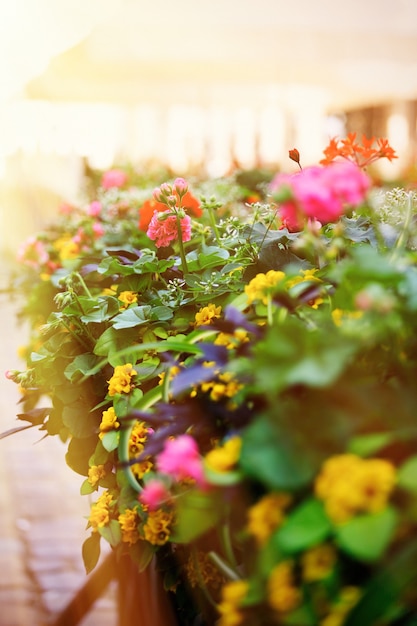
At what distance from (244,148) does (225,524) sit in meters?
11.2

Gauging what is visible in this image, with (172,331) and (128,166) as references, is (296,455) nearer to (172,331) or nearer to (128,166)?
(172,331)

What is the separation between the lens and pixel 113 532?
2.52ft

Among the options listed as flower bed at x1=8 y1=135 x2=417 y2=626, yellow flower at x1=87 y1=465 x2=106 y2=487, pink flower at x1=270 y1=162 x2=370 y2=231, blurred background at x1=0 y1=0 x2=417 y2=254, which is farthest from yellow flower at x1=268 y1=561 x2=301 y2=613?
blurred background at x1=0 y1=0 x2=417 y2=254

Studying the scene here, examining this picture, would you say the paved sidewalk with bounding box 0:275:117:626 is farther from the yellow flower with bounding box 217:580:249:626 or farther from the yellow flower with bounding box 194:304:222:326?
the yellow flower with bounding box 217:580:249:626

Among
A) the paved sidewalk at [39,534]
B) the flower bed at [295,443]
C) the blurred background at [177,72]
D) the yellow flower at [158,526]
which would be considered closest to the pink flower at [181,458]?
the flower bed at [295,443]

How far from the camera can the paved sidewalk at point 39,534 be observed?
2.16 metres

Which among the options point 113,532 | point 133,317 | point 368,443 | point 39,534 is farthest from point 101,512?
point 39,534

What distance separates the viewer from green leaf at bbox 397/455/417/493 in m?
0.40

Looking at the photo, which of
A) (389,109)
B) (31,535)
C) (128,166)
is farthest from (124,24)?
(389,109)

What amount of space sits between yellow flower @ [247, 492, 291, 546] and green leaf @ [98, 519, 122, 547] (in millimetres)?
374

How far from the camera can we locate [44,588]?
225 cm

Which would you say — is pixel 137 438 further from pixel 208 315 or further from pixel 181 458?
pixel 181 458

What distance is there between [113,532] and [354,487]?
1.45 feet

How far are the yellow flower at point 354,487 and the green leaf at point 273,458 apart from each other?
1 centimetres
